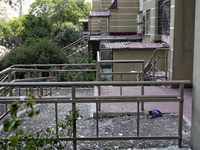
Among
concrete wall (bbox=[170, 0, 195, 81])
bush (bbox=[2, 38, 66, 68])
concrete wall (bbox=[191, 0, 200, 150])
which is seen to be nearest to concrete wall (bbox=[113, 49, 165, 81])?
concrete wall (bbox=[170, 0, 195, 81])

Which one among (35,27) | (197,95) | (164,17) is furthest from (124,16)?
(197,95)

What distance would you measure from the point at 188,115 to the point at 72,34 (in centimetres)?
2162

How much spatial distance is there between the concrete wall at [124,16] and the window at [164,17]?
328 inches

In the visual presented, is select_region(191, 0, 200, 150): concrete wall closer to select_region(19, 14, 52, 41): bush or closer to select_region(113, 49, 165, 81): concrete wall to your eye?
select_region(113, 49, 165, 81): concrete wall

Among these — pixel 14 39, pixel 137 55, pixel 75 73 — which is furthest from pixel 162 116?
pixel 14 39

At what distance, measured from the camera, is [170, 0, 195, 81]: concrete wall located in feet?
24.3

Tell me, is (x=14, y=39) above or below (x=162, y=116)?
above

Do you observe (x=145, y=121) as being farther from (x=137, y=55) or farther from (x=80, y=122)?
(x=137, y=55)

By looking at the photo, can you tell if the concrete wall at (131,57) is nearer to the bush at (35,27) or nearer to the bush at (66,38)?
the bush at (35,27)

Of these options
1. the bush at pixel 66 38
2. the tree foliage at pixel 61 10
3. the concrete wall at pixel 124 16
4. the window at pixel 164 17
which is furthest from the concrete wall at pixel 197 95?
the tree foliage at pixel 61 10

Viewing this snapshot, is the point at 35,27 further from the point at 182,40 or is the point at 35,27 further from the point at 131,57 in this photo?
the point at 182,40

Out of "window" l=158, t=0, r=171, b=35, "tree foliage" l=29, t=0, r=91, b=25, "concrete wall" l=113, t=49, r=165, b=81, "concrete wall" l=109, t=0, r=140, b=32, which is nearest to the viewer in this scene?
"window" l=158, t=0, r=171, b=35

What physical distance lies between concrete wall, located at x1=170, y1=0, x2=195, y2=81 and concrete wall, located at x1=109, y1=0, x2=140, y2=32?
12.8m

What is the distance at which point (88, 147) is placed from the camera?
371cm
